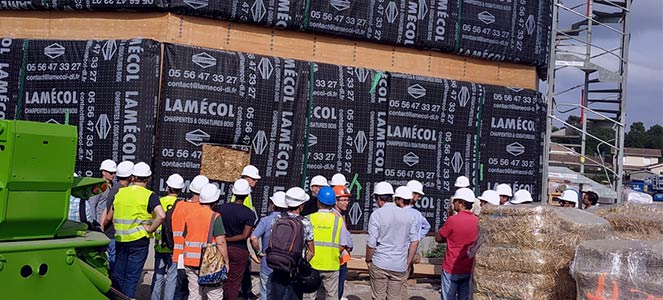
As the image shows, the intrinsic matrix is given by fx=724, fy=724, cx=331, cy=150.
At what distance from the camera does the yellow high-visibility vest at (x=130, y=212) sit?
28.0ft

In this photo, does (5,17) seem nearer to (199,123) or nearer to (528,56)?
(199,123)

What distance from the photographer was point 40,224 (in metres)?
5.74

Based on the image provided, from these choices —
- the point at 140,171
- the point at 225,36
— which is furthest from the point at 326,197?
the point at 225,36

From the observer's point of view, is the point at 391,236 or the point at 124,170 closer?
the point at 391,236

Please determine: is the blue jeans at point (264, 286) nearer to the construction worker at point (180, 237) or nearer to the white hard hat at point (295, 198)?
the construction worker at point (180, 237)

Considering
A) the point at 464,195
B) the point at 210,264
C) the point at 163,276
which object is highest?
the point at 464,195

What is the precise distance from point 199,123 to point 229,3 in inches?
83.9

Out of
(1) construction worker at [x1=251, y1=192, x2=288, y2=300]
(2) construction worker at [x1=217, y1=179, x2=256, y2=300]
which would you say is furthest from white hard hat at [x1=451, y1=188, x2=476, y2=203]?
(2) construction worker at [x1=217, y1=179, x2=256, y2=300]

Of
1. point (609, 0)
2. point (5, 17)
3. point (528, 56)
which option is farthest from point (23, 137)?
point (609, 0)

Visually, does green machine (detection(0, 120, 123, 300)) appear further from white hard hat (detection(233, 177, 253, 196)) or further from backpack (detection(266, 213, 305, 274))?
white hard hat (detection(233, 177, 253, 196))

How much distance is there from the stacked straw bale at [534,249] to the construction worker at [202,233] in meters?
2.82

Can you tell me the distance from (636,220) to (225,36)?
25.0 feet

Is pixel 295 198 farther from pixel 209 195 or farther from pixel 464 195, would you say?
pixel 464 195

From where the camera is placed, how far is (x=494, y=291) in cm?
716
